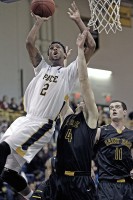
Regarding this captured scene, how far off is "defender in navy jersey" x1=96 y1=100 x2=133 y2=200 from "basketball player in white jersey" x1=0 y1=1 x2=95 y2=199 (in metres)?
1.28

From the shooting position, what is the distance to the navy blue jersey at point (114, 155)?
23.5 ft

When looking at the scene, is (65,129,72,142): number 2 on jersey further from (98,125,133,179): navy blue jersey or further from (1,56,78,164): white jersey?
(98,125,133,179): navy blue jersey

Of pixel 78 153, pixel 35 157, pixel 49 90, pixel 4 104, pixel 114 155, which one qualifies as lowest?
pixel 35 157

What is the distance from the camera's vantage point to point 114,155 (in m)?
7.17

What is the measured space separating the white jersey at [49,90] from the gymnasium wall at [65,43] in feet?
→ 36.4

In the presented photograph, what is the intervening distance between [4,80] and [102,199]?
428 inches

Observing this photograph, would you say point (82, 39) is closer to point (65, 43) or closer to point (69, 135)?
point (69, 135)

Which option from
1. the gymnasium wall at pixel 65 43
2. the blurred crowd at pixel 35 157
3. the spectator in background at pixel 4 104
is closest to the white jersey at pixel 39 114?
the blurred crowd at pixel 35 157

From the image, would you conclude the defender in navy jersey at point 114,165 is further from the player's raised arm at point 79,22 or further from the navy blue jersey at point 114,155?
the player's raised arm at point 79,22

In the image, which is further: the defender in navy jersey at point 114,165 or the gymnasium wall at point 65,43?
the gymnasium wall at point 65,43

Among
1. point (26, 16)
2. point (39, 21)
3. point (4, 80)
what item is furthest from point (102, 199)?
point (26, 16)

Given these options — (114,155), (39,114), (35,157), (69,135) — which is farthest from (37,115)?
(35,157)

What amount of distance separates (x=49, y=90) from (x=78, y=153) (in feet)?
2.50

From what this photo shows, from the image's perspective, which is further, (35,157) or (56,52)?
(35,157)
